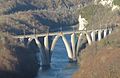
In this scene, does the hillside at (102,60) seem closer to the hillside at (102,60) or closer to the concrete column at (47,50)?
the hillside at (102,60)

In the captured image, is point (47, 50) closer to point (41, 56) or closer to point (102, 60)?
point (41, 56)

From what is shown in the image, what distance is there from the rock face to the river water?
47.4 inches

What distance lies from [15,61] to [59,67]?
9914 millimetres

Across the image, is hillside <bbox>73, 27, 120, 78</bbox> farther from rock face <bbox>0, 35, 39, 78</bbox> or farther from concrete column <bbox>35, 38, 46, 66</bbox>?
concrete column <bbox>35, 38, 46, 66</bbox>

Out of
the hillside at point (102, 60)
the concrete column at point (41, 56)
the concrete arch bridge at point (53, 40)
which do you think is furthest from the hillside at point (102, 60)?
the concrete column at point (41, 56)

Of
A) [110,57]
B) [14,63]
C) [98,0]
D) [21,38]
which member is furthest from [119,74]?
[98,0]

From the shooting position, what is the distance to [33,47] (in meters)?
88.8

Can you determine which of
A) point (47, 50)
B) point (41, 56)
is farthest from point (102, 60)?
point (47, 50)

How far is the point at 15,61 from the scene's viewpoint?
70.5 m

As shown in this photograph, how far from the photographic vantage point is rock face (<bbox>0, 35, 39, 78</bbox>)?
67250 millimetres

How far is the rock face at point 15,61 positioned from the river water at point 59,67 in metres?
1.21

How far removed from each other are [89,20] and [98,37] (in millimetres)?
18144

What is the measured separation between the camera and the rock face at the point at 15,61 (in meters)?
67.2

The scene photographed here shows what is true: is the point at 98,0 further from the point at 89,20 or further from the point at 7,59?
the point at 7,59
